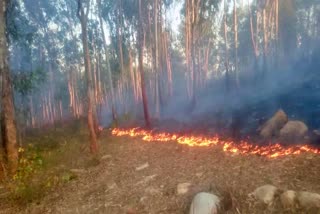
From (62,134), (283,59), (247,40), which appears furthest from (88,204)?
(247,40)

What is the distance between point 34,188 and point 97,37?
29.2 meters

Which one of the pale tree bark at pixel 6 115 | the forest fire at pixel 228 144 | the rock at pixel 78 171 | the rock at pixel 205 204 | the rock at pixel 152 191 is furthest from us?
the rock at pixel 78 171

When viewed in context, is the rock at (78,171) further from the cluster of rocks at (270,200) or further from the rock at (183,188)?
the cluster of rocks at (270,200)

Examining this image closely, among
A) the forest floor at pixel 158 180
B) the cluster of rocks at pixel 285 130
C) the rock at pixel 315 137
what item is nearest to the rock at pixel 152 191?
the forest floor at pixel 158 180

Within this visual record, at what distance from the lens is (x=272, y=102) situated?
17.8 meters

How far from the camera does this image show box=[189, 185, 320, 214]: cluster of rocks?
5.06 m

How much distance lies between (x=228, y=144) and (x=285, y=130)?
2149 mm

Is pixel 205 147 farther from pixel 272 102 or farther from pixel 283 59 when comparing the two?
pixel 283 59

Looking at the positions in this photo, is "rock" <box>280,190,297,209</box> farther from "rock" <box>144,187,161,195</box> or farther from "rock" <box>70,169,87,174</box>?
"rock" <box>70,169,87,174</box>

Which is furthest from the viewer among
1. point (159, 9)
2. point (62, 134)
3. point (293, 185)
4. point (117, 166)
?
point (159, 9)

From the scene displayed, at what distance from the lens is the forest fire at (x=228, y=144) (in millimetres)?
8078

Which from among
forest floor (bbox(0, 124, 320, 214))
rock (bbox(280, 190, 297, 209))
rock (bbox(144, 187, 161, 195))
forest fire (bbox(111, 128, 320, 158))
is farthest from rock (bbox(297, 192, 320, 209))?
rock (bbox(144, 187, 161, 195))

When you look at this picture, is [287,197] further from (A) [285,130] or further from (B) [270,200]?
(A) [285,130]

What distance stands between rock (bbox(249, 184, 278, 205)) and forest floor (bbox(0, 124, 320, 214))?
0.51 ft
